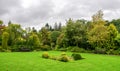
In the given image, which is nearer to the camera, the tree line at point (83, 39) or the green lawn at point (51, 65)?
the green lawn at point (51, 65)

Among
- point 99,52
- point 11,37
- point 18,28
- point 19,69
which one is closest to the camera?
point 19,69

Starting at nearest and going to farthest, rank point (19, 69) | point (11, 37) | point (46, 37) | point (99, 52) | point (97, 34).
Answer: point (19, 69) → point (99, 52) → point (97, 34) → point (11, 37) → point (46, 37)

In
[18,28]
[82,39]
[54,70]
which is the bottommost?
[54,70]

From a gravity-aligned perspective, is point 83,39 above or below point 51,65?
above

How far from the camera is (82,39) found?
133ft

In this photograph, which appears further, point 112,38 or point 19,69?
point 112,38

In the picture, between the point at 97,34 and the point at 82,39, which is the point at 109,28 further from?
the point at 82,39

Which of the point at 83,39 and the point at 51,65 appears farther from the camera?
A: the point at 83,39

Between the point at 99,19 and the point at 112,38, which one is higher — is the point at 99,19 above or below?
above

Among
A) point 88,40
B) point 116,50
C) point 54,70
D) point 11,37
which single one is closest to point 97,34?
point 88,40

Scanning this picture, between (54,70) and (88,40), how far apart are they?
24.1 m

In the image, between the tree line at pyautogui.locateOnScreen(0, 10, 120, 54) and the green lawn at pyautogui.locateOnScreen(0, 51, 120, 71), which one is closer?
the green lawn at pyautogui.locateOnScreen(0, 51, 120, 71)

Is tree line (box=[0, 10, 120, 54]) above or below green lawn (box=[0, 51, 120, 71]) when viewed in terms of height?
above

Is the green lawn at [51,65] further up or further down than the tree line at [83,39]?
further down
